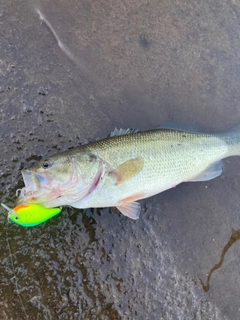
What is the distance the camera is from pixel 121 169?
2934mm

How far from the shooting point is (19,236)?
313 cm

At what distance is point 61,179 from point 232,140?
176 centimetres

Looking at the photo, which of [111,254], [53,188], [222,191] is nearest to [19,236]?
[53,188]

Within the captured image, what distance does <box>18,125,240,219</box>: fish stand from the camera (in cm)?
281

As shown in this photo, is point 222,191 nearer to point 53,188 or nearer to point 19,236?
point 53,188

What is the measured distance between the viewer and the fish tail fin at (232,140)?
338 centimetres

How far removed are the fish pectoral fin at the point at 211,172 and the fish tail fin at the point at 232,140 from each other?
0.59 ft

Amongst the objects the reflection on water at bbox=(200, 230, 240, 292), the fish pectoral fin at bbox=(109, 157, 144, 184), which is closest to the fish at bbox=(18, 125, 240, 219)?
the fish pectoral fin at bbox=(109, 157, 144, 184)

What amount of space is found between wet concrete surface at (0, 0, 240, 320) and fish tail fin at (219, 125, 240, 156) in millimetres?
266

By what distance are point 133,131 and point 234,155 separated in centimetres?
116

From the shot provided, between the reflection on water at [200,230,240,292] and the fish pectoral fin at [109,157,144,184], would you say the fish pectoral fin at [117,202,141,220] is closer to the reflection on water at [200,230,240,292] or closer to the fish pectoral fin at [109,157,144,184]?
the fish pectoral fin at [109,157,144,184]

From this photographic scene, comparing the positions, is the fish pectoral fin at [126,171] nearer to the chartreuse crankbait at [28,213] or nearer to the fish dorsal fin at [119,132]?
the fish dorsal fin at [119,132]

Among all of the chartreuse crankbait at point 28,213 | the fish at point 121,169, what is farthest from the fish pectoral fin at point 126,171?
the chartreuse crankbait at point 28,213

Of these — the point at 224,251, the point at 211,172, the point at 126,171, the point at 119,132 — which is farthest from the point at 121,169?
the point at 224,251
